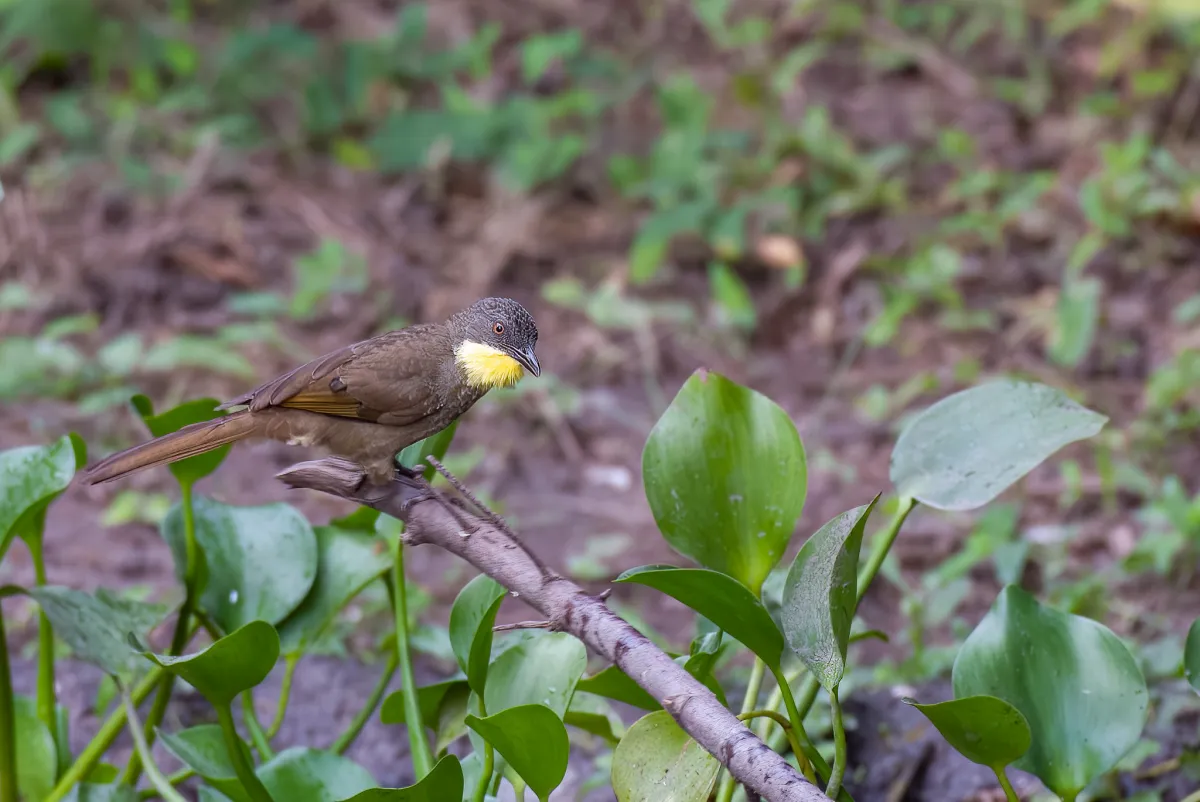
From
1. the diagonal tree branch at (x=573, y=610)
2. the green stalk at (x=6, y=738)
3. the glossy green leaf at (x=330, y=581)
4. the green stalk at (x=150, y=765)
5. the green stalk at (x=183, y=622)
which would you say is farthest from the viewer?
the glossy green leaf at (x=330, y=581)

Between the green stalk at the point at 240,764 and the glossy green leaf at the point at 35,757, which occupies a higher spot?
the green stalk at the point at 240,764

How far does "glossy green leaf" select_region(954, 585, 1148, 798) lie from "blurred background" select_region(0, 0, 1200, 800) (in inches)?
45.1

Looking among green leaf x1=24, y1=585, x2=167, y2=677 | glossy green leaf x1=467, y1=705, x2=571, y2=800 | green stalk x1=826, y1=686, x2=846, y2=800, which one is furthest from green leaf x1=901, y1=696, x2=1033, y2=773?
green leaf x1=24, y1=585, x2=167, y2=677

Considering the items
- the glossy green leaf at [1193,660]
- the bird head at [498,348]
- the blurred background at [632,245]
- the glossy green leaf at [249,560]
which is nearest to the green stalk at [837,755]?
the glossy green leaf at [1193,660]

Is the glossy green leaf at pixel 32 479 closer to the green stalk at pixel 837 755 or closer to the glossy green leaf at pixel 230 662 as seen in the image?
the glossy green leaf at pixel 230 662

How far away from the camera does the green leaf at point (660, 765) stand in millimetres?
2355

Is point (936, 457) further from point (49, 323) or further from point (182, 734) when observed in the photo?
point (49, 323)

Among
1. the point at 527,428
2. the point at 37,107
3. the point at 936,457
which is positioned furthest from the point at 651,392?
the point at 37,107

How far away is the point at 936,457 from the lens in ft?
8.93

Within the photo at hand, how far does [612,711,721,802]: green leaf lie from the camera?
92.7 inches

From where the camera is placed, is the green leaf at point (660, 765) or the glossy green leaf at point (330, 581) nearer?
the green leaf at point (660, 765)

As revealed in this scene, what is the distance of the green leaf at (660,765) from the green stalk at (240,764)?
29.0 inches

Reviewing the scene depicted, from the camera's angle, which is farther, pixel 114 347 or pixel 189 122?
pixel 189 122

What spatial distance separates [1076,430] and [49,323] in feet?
18.8
